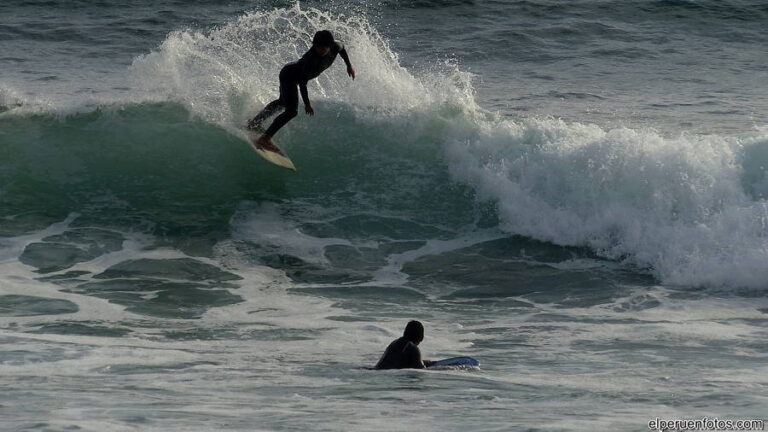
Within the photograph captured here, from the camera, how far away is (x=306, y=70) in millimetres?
12086

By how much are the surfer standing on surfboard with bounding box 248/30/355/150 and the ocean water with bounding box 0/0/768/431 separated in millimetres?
1478

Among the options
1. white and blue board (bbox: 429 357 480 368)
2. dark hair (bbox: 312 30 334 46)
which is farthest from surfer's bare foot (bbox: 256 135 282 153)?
white and blue board (bbox: 429 357 480 368)

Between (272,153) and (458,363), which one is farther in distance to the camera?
(272,153)

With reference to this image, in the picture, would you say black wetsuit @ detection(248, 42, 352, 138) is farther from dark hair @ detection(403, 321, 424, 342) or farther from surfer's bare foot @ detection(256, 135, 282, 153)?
dark hair @ detection(403, 321, 424, 342)

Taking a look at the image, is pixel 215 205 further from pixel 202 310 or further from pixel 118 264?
pixel 202 310

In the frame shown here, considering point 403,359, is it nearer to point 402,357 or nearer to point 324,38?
point 402,357

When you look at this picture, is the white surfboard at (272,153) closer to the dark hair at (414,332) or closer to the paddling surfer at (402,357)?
the dark hair at (414,332)

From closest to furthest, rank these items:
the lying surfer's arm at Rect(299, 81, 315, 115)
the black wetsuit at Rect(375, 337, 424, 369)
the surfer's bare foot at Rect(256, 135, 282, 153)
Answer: the black wetsuit at Rect(375, 337, 424, 369)
the lying surfer's arm at Rect(299, 81, 315, 115)
the surfer's bare foot at Rect(256, 135, 282, 153)

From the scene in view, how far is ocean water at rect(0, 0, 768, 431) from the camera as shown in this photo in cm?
732

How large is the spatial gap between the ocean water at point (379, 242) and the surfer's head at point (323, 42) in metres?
1.83

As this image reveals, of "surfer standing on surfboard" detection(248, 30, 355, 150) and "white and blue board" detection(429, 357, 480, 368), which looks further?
"surfer standing on surfboard" detection(248, 30, 355, 150)

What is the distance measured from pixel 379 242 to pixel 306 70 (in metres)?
2.24

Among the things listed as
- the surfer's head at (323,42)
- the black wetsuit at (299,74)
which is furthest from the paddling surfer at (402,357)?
the surfer's head at (323,42)

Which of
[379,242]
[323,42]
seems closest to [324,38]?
Result: [323,42]
